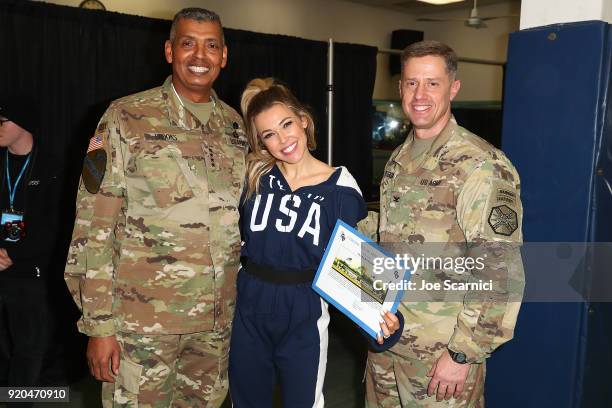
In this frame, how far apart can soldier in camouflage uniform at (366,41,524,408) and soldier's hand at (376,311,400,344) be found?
9 centimetres

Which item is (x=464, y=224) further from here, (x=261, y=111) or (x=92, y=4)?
(x=92, y=4)

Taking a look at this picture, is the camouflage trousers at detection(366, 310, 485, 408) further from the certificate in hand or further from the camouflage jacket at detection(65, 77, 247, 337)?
the camouflage jacket at detection(65, 77, 247, 337)

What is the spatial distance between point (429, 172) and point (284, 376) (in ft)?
2.85

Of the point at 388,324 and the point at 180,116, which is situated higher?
the point at 180,116

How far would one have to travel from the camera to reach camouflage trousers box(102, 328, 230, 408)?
194cm

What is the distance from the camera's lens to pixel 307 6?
8.20 m

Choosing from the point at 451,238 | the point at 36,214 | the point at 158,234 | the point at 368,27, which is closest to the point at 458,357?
the point at 451,238

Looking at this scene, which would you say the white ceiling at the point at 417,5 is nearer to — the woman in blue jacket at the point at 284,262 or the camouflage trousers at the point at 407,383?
the woman in blue jacket at the point at 284,262

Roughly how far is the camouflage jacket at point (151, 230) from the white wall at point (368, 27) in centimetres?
553

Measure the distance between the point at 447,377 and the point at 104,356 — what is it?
3.72 feet

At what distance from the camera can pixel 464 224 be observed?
172 cm

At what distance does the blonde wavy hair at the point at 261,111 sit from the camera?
6.71 ft

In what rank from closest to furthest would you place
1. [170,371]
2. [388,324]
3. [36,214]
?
[388,324] → [170,371] → [36,214]

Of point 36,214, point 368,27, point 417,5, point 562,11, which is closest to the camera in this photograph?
point 562,11
